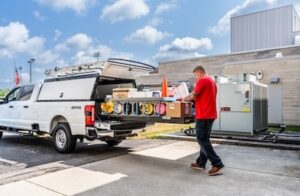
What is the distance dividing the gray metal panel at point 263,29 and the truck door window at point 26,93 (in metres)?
22.2

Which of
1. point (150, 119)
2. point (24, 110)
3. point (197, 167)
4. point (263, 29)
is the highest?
point (263, 29)

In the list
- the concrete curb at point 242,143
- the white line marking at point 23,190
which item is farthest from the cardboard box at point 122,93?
the concrete curb at point 242,143

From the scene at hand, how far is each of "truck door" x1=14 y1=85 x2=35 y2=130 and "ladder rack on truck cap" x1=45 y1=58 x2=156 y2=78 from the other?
3.57 feet

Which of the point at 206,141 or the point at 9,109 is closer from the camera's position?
the point at 206,141

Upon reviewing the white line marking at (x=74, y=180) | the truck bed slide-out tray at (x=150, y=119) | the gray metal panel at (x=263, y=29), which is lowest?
the white line marking at (x=74, y=180)

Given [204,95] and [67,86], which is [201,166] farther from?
[67,86]

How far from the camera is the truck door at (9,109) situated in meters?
9.99

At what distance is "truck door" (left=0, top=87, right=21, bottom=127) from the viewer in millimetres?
9988

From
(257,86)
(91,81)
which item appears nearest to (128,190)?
(91,81)

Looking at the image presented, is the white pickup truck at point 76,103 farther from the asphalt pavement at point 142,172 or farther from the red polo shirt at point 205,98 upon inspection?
the red polo shirt at point 205,98

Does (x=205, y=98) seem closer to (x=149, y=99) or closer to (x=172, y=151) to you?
(x=149, y=99)

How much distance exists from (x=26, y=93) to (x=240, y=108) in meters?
7.27

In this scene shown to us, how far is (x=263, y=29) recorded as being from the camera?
27078 mm

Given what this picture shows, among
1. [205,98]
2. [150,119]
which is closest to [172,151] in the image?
[150,119]
